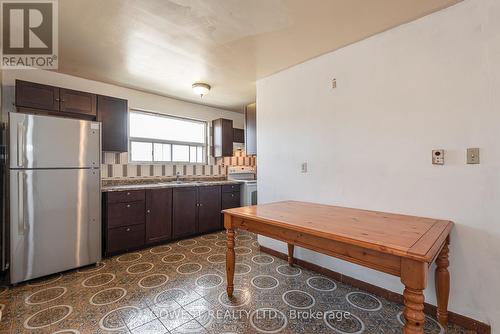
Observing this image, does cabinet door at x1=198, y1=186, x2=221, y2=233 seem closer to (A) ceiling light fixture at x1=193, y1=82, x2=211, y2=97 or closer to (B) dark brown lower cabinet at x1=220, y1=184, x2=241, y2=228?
(B) dark brown lower cabinet at x1=220, y1=184, x2=241, y2=228

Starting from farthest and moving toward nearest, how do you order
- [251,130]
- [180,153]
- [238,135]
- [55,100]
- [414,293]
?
1. [238,135]
2. [180,153]
3. [251,130]
4. [55,100]
5. [414,293]

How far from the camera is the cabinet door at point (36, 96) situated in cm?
253

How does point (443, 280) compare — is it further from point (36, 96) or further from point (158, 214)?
point (36, 96)

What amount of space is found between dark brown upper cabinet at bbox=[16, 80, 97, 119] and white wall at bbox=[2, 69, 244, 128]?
0.33 meters

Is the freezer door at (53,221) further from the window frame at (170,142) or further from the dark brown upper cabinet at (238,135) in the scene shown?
the dark brown upper cabinet at (238,135)

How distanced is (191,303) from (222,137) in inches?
126

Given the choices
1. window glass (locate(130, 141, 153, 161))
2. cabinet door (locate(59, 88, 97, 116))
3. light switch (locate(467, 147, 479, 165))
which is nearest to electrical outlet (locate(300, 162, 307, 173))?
light switch (locate(467, 147, 479, 165))

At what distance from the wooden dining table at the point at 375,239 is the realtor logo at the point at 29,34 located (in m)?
2.25

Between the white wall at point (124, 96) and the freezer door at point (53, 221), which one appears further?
the white wall at point (124, 96)

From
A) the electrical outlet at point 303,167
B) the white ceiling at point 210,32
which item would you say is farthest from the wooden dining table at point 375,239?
the white ceiling at point 210,32

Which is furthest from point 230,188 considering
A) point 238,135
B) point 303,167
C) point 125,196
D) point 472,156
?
point 472,156

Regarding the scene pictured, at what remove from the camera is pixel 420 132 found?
182cm

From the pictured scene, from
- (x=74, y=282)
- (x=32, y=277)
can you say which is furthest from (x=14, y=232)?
(x=74, y=282)

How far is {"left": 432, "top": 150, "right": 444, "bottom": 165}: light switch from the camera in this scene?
5.61 ft
